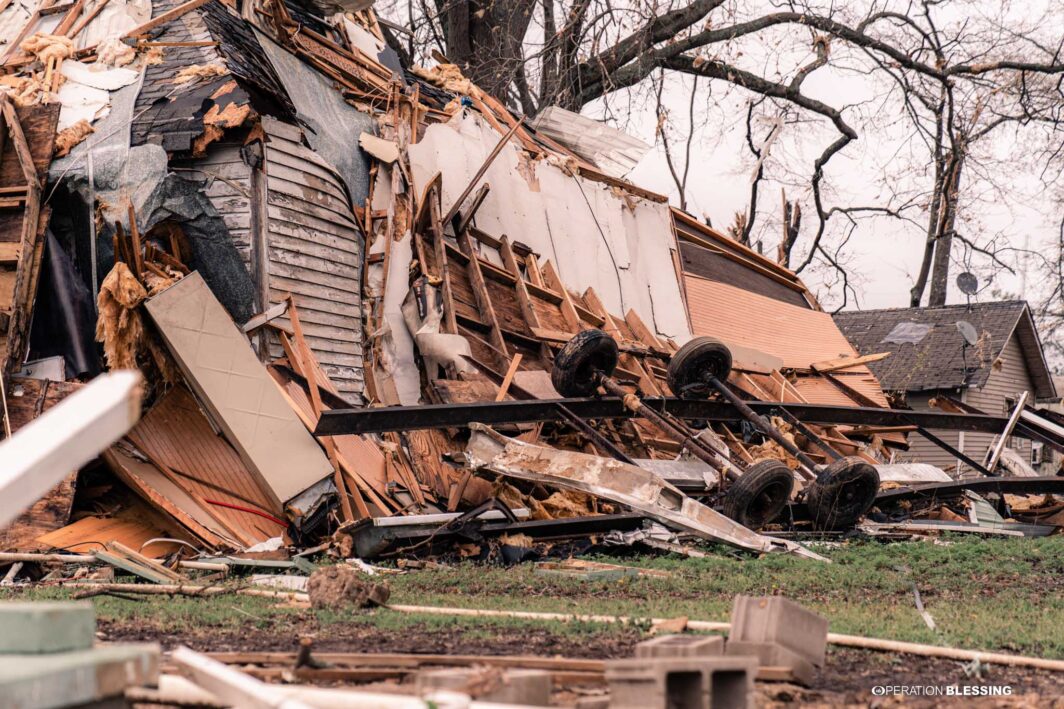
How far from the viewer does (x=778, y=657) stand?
13.4ft

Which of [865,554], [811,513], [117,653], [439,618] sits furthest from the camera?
[811,513]

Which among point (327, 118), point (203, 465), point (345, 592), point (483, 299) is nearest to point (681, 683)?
point (345, 592)

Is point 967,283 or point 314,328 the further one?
point 967,283

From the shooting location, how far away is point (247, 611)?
6.09 meters

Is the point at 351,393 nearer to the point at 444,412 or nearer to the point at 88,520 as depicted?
the point at 444,412

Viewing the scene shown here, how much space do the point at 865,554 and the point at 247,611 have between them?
505cm

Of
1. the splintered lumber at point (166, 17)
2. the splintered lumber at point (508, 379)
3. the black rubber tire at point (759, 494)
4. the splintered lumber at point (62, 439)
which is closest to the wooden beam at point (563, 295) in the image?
the splintered lumber at point (508, 379)

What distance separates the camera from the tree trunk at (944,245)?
30.7m

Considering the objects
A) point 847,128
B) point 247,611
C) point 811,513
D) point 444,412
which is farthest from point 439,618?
point 847,128

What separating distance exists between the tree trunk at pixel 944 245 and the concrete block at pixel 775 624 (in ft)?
90.3

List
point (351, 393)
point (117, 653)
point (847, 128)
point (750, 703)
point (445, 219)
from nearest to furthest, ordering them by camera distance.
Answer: point (117, 653)
point (750, 703)
point (351, 393)
point (445, 219)
point (847, 128)

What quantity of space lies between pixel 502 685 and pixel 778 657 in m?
1.33

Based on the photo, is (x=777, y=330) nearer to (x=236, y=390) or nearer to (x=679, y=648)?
(x=236, y=390)

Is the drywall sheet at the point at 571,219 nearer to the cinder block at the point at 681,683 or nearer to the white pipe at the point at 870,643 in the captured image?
the white pipe at the point at 870,643
